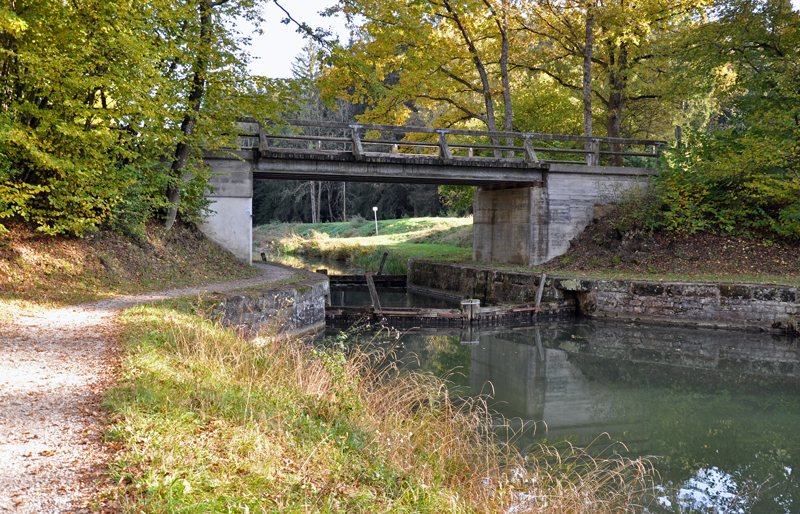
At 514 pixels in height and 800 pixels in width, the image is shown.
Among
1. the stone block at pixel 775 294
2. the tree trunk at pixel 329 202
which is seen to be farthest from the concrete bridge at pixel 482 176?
the tree trunk at pixel 329 202

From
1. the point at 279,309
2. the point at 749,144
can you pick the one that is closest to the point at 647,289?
the point at 749,144

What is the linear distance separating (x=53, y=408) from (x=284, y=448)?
191 cm

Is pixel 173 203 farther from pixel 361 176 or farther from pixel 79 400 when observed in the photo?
pixel 79 400

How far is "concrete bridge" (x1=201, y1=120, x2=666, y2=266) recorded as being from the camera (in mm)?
16734

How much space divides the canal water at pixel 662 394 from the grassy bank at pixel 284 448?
1.01m

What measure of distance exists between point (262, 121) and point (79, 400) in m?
12.4

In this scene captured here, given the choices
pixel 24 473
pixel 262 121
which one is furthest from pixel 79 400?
pixel 262 121

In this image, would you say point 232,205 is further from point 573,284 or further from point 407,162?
point 573,284

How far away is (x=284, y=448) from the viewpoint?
169 inches

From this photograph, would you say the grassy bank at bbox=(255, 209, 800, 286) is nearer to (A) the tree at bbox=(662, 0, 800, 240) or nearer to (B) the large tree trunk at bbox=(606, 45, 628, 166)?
(A) the tree at bbox=(662, 0, 800, 240)

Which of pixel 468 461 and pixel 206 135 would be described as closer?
pixel 468 461

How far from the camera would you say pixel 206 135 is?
1488 cm

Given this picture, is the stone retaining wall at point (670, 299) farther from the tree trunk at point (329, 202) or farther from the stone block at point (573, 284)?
the tree trunk at point (329, 202)

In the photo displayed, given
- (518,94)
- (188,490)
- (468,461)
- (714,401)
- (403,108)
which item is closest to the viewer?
(188,490)
